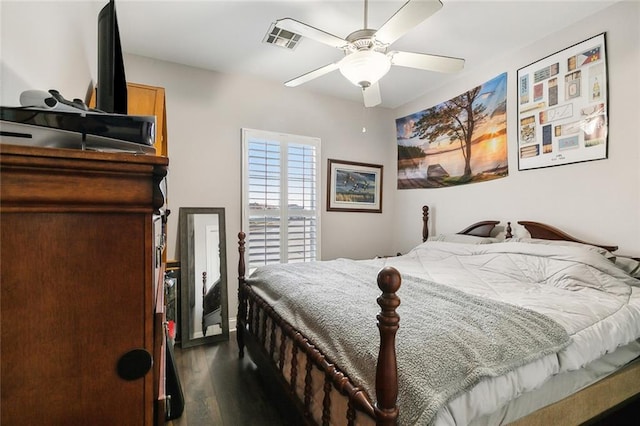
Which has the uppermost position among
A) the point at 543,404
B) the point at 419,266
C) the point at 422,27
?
the point at 422,27

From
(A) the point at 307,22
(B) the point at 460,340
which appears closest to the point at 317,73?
(A) the point at 307,22

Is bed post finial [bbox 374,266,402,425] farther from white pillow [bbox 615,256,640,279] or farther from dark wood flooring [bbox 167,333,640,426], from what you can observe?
white pillow [bbox 615,256,640,279]

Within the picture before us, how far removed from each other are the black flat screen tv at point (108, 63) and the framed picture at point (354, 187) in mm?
2758

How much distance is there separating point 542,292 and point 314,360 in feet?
4.94

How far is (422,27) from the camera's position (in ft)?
7.79

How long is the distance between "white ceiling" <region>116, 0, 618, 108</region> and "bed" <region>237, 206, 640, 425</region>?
5.88ft

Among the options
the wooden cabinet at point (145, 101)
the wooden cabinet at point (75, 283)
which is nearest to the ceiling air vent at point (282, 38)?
the wooden cabinet at point (145, 101)

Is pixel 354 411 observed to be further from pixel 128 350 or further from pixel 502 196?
pixel 502 196

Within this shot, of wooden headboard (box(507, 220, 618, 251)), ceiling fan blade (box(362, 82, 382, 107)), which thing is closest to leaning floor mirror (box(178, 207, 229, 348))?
ceiling fan blade (box(362, 82, 382, 107))

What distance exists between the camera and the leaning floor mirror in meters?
2.88

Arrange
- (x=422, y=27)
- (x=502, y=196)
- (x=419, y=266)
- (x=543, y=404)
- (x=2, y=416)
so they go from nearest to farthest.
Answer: (x=2, y=416) < (x=543, y=404) < (x=422, y=27) < (x=419, y=266) < (x=502, y=196)

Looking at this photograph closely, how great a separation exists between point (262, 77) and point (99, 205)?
3204 mm

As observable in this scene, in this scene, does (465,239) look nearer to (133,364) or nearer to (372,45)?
(372,45)

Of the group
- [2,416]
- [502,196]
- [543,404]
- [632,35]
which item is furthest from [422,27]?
[2,416]
